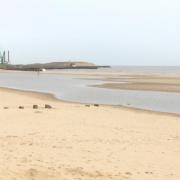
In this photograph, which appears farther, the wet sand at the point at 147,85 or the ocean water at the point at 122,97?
the wet sand at the point at 147,85

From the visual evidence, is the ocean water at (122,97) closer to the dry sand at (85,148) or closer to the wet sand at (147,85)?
the wet sand at (147,85)

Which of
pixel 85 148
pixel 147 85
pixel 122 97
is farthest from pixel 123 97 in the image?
pixel 85 148

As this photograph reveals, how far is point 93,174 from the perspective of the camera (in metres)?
7.25

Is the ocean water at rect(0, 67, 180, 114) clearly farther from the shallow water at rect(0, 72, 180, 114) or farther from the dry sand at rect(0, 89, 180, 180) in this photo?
the dry sand at rect(0, 89, 180, 180)

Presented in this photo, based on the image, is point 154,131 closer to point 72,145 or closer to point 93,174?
point 72,145

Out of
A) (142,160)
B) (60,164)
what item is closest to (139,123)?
(142,160)

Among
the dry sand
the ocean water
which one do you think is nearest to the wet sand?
the ocean water

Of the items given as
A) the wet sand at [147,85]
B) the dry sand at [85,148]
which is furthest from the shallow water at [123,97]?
the dry sand at [85,148]

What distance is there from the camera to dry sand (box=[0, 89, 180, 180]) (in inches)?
288

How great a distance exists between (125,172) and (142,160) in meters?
1.10

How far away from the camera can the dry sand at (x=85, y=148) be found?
24.0 feet

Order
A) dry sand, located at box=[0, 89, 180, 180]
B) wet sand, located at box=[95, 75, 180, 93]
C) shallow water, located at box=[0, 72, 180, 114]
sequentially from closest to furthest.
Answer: dry sand, located at box=[0, 89, 180, 180] < shallow water, located at box=[0, 72, 180, 114] < wet sand, located at box=[95, 75, 180, 93]

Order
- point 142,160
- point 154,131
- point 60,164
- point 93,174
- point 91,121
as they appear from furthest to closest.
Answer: point 91,121, point 154,131, point 142,160, point 60,164, point 93,174

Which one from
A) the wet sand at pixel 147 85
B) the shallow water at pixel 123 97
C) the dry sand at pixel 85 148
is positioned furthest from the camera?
the wet sand at pixel 147 85
